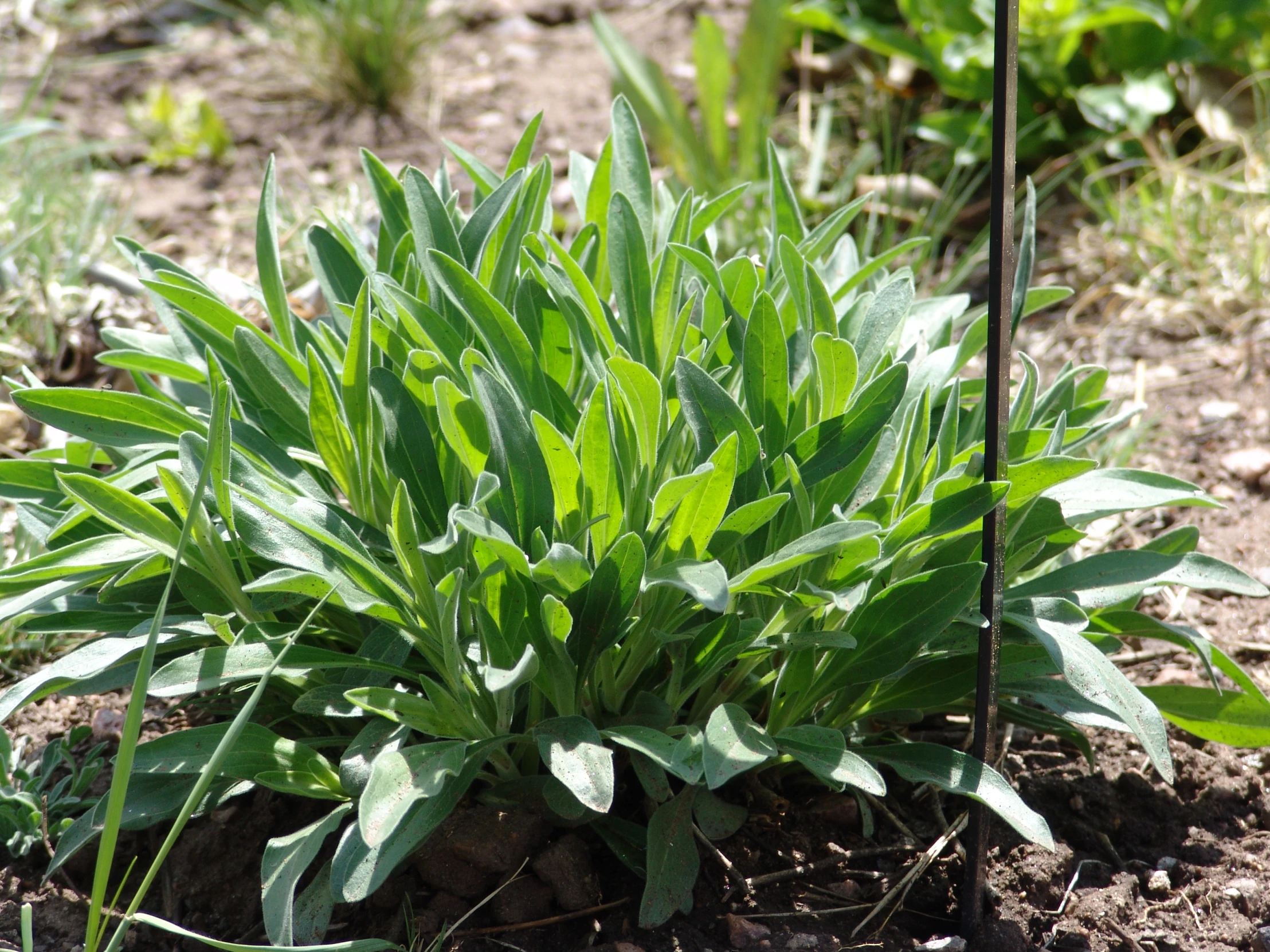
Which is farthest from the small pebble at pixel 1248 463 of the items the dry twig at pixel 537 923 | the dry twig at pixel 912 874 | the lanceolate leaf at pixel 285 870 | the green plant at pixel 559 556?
the lanceolate leaf at pixel 285 870

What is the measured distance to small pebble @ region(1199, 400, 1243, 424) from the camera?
2539 millimetres

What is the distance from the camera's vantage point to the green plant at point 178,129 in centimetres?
364

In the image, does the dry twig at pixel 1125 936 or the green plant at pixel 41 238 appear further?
the green plant at pixel 41 238

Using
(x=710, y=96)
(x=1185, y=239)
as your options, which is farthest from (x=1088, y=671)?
(x=710, y=96)

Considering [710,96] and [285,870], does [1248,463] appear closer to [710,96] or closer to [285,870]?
[710,96]

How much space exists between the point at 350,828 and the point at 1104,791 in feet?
3.62

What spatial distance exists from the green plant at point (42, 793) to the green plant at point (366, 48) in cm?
281

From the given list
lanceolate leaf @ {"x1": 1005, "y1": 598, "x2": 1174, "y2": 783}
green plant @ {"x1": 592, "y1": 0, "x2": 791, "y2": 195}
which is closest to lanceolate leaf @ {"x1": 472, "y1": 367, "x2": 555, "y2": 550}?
lanceolate leaf @ {"x1": 1005, "y1": 598, "x2": 1174, "y2": 783}

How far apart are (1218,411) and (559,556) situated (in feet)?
6.49

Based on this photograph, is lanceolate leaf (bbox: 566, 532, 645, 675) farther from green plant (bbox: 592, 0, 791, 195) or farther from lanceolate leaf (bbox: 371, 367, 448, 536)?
green plant (bbox: 592, 0, 791, 195)

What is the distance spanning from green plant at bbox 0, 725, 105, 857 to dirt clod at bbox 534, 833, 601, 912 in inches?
24.3

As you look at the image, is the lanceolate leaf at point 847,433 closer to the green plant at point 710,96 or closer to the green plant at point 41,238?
the green plant at point 41,238

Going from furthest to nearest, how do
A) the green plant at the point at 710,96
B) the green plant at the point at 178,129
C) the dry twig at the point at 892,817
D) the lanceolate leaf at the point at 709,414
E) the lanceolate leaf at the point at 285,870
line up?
the green plant at the point at 178,129 → the green plant at the point at 710,96 → the dry twig at the point at 892,817 → the lanceolate leaf at the point at 709,414 → the lanceolate leaf at the point at 285,870

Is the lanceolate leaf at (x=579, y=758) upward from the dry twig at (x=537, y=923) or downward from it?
upward
